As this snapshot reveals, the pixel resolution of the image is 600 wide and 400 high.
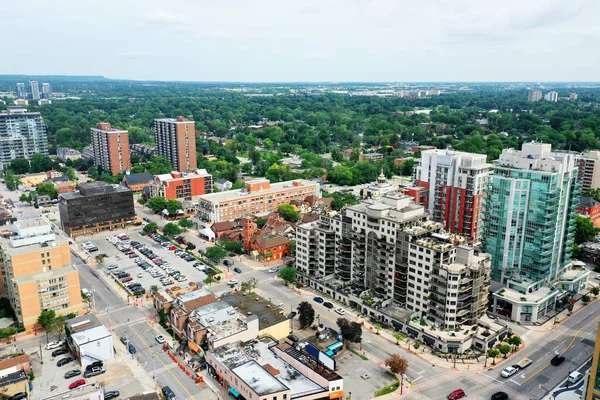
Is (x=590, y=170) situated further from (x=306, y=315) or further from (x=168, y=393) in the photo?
(x=168, y=393)

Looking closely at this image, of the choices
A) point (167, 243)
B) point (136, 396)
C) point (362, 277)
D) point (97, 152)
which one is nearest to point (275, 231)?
point (167, 243)

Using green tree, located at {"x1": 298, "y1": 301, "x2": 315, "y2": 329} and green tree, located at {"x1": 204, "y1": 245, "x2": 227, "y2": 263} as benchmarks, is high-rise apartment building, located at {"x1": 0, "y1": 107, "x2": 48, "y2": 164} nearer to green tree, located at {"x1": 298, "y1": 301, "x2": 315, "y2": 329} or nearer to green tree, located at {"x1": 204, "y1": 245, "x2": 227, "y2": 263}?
green tree, located at {"x1": 204, "y1": 245, "x2": 227, "y2": 263}

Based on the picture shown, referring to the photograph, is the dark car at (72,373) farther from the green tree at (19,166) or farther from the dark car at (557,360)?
the green tree at (19,166)

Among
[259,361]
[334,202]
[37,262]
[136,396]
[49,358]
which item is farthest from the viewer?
[334,202]

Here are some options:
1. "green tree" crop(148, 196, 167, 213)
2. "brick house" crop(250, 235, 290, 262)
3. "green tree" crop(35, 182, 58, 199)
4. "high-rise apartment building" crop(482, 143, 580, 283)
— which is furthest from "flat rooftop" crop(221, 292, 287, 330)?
"green tree" crop(35, 182, 58, 199)

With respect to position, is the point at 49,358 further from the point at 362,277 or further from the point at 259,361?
the point at 362,277

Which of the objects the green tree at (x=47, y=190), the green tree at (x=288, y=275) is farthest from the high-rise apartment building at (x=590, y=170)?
the green tree at (x=47, y=190)
